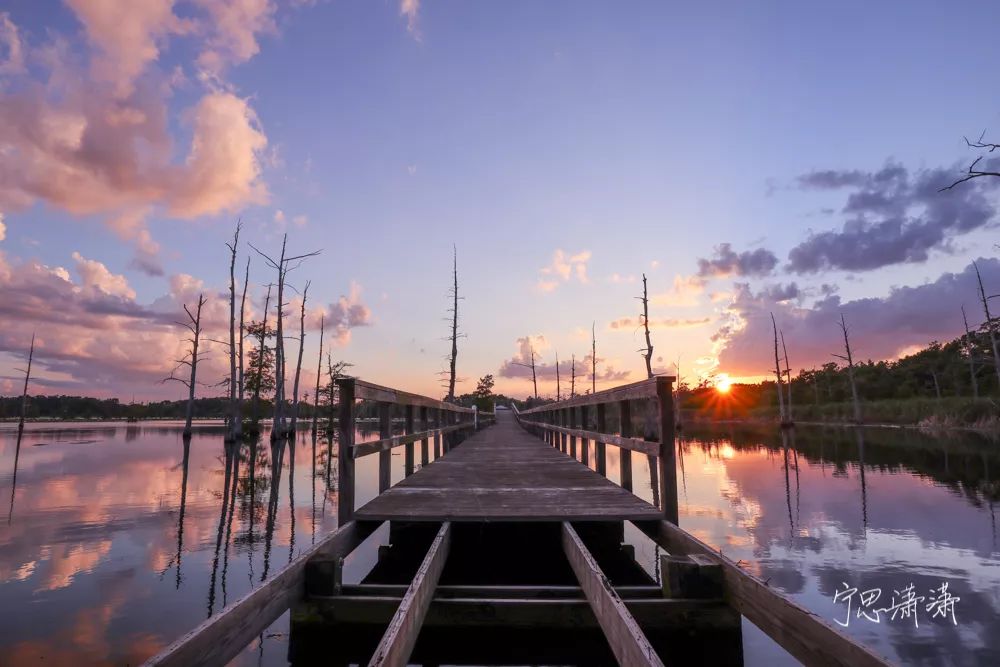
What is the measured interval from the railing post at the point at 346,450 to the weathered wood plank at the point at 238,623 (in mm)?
746

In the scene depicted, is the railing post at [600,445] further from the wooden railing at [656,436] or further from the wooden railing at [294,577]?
the wooden railing at [294,577]

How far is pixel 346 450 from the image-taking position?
186 inches

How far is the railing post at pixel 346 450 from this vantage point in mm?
4652

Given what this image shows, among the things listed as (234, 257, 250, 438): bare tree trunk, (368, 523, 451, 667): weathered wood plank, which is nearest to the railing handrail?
(368, 523, 451, 667): weathered wood plank

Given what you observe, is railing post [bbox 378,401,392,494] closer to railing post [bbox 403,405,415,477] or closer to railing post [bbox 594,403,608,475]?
railing post [bbox 403,405,415,477]

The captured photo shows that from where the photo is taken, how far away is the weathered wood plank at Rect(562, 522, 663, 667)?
7.16 feet

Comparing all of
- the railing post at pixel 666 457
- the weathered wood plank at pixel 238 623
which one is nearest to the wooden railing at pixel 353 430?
the weathered wood plank at pixel 238 623

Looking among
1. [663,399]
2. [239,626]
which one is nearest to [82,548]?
[239,626]

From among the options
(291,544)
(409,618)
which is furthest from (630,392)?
(291,544)

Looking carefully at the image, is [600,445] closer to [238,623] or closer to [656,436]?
[656,436]

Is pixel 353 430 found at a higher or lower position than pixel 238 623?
higher

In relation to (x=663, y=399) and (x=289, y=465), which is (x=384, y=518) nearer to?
(x=663, y=399)

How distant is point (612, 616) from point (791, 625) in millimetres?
856

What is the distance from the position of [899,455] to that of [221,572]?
20.4m
